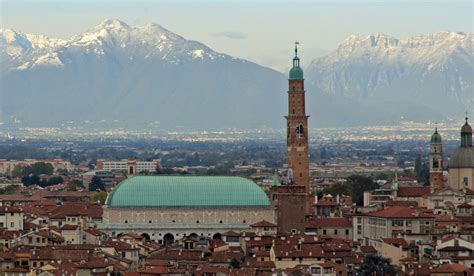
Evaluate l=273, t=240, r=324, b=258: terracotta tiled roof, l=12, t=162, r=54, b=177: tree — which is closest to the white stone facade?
l=273, t=240, r=324, b=258: terracotta tiled roof

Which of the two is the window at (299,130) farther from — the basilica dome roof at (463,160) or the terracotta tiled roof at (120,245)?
the terracotta tiled roof at (120,245)

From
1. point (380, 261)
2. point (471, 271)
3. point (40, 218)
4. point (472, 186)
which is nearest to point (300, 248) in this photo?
point (380, 261)

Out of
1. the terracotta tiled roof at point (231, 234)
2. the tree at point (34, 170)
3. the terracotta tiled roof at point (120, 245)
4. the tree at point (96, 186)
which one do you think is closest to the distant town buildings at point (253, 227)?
the terracotta tiled roof at point (120, 245)

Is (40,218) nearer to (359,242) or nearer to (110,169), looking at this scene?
(359,242)

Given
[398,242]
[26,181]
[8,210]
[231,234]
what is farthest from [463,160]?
[26,181]

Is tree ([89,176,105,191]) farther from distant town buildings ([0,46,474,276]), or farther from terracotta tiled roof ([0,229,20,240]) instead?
terracotta tiled roof ([0,229,20,240])
